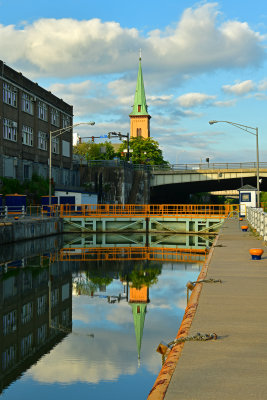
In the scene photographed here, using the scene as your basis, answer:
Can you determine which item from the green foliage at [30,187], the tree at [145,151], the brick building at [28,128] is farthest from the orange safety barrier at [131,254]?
the tree at [145,151]

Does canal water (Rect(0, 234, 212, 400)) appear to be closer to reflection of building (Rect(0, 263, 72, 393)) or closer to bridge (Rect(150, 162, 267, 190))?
reflection of building (Rect(0, 263, 72, 393))

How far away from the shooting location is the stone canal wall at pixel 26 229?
3800cm

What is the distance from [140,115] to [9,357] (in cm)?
17946

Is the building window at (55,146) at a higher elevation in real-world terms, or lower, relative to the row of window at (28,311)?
higher

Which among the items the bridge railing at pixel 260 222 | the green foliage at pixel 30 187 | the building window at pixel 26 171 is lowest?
the bridge railing at pixel 260 222

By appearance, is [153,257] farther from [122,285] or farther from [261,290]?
[261,290]

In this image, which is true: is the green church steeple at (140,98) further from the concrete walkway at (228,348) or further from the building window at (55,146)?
the concrete walkway at (228,348)

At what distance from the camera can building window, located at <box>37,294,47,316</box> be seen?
17.2 m

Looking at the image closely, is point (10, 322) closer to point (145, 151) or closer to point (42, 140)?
point (42, 140)

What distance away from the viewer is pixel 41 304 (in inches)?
725

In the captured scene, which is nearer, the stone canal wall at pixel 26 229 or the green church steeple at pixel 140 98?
the stone canal wall at pixel 26 229

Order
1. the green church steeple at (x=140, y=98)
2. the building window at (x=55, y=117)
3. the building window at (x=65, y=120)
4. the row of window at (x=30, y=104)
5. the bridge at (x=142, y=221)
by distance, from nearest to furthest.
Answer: the row of window at (x=30, y=104), the bridge at (x=142, y=221), the building window at (x=55, y=117), the building window at (x=65, y=120), the green church steeple at (x=140, y=98)

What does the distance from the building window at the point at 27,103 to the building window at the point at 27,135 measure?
2125 mm

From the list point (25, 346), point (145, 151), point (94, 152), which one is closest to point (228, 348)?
point (25, 346)
